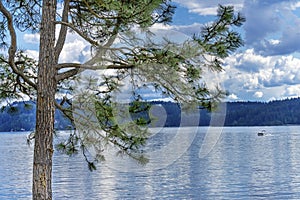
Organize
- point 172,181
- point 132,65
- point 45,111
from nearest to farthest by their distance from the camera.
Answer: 1. point 45,111
2. point 132,65
3. point 172,181

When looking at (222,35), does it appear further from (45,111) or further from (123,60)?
(45,111)

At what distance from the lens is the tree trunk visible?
476 cm

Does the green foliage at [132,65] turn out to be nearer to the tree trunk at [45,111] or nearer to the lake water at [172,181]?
the tree trunk at [45,111]

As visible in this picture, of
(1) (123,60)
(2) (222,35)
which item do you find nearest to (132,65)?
(1) (123,60)

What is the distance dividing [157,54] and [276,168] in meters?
25.5

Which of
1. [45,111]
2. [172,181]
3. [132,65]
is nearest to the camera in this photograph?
[45,111]

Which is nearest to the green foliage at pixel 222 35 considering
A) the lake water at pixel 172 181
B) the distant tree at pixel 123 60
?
the distant tree at pixel 123 60

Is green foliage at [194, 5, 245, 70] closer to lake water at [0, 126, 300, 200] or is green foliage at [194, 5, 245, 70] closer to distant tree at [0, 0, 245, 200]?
distant tree at [0, 0, 245, 200]

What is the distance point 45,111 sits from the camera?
484 cm

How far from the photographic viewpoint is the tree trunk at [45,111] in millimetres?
4762

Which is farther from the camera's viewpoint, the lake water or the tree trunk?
the lake water

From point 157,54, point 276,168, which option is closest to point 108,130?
point 157,54

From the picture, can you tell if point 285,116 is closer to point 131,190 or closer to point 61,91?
point 131,190

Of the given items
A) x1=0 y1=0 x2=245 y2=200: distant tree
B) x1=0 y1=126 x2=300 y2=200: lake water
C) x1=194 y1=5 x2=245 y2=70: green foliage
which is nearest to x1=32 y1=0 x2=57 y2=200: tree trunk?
x1=0 y1=0 x2=245 y2=200: distant tree
